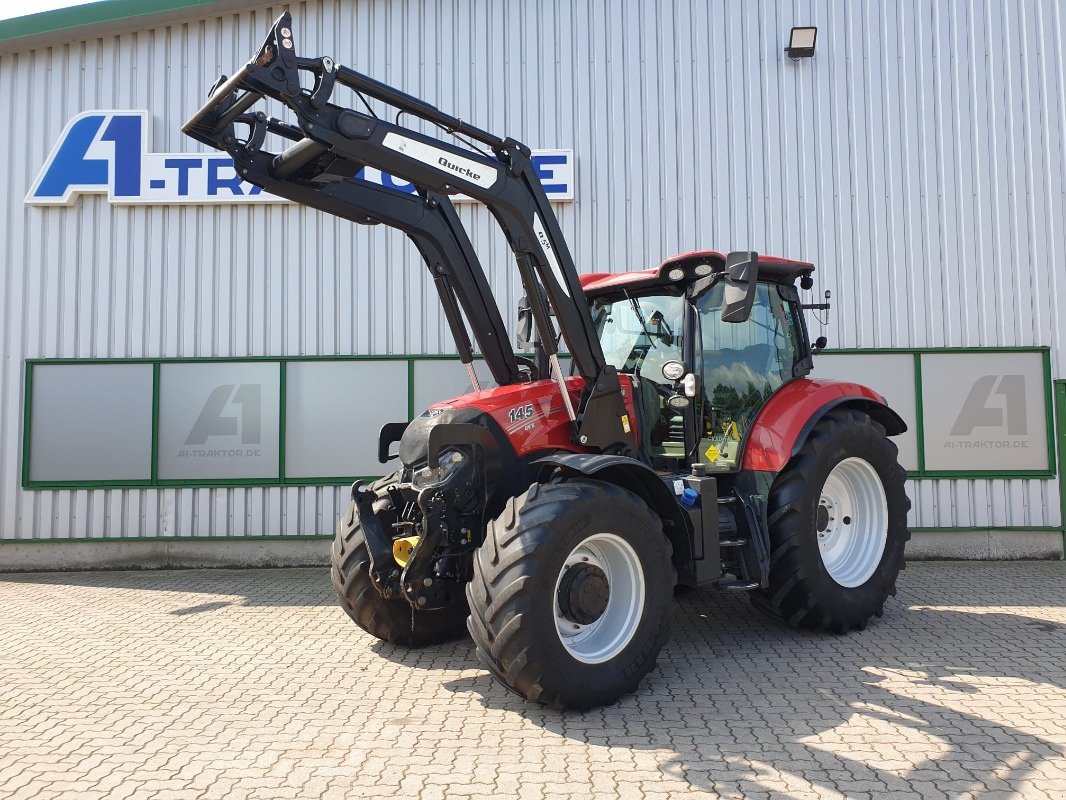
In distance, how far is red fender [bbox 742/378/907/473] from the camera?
504 cm

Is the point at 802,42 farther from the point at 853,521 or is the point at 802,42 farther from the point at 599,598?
the point at 599,598

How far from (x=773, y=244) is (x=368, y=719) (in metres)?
7.00

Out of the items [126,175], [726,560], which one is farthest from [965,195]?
[126,175]

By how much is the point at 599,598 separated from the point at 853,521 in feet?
9.14

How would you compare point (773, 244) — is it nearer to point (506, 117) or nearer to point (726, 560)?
point (506, 117)

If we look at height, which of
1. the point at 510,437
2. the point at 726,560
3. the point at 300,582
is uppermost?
the point at 510,437

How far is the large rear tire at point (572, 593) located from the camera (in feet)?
11.8

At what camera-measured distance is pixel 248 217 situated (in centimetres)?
865

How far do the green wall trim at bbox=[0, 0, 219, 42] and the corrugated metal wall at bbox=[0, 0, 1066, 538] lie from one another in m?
0.30

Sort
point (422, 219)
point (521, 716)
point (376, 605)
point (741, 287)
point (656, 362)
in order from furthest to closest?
point (656, 362), point (376, 605), point (422, 219), point (741, 287), point (521, 716)

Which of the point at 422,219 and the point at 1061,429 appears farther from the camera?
the point at 1061,429

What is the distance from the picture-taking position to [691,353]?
513cm

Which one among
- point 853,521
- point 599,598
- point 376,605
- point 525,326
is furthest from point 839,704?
point 525,326

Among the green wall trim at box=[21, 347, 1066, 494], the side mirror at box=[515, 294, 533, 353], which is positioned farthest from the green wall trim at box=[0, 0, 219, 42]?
the side mirror at box=[515, 294, 533, 353]
